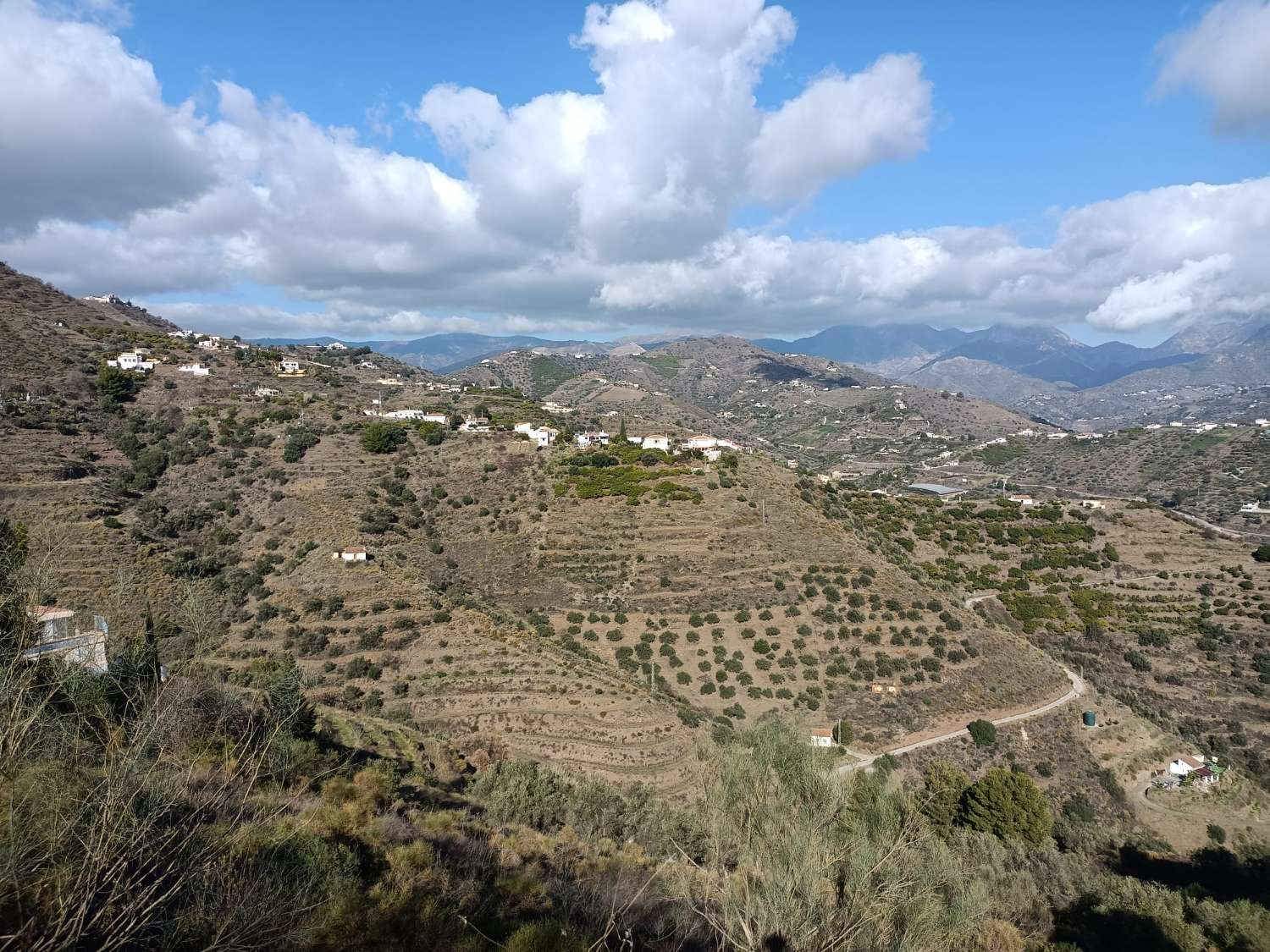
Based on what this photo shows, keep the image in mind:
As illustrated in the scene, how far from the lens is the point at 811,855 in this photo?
278 inches

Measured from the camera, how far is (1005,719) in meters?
29.3

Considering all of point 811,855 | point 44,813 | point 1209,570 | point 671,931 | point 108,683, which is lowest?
point 1209,570

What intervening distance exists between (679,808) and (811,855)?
12.4 m

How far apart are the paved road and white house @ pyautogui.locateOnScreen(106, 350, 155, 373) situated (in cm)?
6224

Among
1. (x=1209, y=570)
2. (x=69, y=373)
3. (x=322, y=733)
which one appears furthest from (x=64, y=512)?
(x=1209, y=570)

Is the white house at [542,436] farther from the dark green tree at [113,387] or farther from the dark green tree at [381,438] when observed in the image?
the dark green tree at [113,387]

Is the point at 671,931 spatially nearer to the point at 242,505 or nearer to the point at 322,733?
the point at 322,733

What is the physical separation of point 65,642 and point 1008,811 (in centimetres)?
2436

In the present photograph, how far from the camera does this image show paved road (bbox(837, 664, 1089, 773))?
85.1 feet

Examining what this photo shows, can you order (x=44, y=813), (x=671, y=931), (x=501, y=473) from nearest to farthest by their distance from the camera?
1. (x=44, y=813)
2. (x=671, y=931)
3. (x=501, y=473)

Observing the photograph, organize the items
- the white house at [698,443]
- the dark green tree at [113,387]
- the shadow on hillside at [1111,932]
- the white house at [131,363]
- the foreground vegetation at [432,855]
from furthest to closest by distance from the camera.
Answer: the white house at [698,443] → the white house at [131,363] → the dark green tree at [113,387] → the shadow on hillside at [1111,932] → the foreground vegetation at [432,855]

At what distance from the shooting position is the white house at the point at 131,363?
171 ft

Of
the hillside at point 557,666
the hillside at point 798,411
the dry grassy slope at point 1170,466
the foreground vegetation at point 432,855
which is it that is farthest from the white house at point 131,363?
the dry grassy slope at point 1170,466

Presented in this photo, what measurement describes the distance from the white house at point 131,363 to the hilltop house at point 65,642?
57.0 metres
